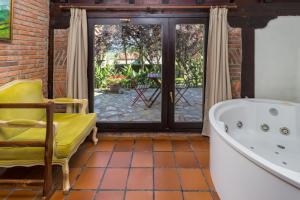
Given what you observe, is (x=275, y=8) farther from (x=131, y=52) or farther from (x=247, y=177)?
(x=247, y=177)

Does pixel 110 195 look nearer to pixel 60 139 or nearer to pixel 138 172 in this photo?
pixel 138 172

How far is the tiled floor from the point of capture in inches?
98.9

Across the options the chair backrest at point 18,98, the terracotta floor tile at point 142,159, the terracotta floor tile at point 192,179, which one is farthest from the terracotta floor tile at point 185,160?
the chair backrest at point 18,98

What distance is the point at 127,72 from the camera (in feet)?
14.6

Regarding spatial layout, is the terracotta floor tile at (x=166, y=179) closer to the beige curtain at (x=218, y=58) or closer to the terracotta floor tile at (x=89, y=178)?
the terracotta floor tile at (x=89, y=178)

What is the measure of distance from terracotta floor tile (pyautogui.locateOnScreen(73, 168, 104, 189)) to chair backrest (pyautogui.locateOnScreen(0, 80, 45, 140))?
0.76 meters

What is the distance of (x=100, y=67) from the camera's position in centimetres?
443

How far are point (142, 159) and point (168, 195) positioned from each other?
912mm

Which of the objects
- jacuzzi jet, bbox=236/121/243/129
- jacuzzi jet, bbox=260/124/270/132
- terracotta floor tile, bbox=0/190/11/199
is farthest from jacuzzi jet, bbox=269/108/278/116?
terracotta floor tile, bbox=0/190/11/199

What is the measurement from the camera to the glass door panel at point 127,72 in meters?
4.35

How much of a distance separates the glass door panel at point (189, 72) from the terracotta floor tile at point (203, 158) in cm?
89

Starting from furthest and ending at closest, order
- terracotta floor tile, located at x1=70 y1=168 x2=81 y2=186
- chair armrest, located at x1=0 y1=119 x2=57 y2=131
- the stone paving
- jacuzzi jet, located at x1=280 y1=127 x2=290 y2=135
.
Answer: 1. the stone paving
2. jacuzzi jet, located at x1=280 y1=127 x2=290 y2=135
3. terracotta floor tile, located at x1=70 y1=168 x2=81 y2=186
4. chair armrest, located at x1=0 y1=119 x2=57 y2=131

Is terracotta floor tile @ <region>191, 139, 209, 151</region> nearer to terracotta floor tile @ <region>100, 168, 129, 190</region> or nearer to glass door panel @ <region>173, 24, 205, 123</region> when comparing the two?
glass door panel @ <region>173, 24, 205, 123</region>

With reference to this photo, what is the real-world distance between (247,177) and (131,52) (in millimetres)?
2947
